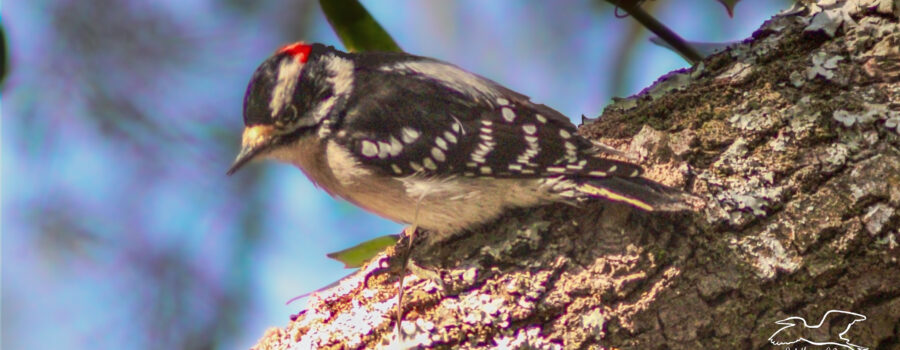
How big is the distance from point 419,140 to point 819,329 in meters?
1.06

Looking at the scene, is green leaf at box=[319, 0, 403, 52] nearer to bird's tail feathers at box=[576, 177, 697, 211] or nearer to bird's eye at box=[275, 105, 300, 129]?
bird's eye at box=[275, 105, 300, 129]

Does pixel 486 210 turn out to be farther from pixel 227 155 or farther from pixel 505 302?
pixel 227 155

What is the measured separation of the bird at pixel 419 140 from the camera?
197cm

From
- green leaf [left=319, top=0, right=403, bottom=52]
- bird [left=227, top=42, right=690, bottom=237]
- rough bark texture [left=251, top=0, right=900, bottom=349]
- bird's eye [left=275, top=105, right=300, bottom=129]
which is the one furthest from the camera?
green leaf [left=319, top=0, right=403, bottom=52]

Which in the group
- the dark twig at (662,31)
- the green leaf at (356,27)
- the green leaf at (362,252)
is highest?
the green leaf at (356,27)

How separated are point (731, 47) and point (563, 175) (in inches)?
24.5

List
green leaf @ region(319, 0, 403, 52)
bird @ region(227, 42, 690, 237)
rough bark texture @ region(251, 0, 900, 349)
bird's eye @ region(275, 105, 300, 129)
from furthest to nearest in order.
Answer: green leaf @ region(319, 0, 403, 52)
bird's eye @ region(275, 105, 300, 129)
bird @ region(227, 42, 690, 237)
rough bark texture @ region(251, 0, 900, 349)

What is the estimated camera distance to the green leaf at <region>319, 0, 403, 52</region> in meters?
2.45

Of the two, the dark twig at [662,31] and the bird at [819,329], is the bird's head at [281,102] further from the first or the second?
the bird at [819,329]

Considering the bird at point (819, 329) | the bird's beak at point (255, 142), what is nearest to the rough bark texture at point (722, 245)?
the bird at point (819, 329)

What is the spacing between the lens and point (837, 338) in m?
1.75

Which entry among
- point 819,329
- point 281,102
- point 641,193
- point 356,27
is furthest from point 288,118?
point 819,329

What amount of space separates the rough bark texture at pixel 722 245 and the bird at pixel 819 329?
0.05ft

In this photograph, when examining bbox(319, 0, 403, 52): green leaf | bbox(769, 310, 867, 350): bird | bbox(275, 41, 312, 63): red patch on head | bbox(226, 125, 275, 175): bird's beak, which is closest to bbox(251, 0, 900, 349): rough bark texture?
bbox(769, 310, 867, 350): bird
